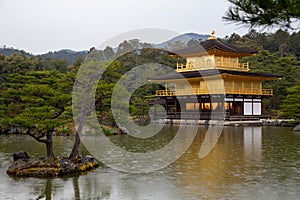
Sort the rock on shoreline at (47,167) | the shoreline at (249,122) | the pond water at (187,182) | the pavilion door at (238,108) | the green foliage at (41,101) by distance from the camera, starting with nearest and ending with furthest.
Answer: the pond water at (187,182)
the rock on shoreline at (47,167)
the green foliage at (41,101)
the shoreline at (249,122)
the pavilion door at (238,108)

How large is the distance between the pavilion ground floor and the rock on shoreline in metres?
18.5

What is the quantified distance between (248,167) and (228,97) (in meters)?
18.4

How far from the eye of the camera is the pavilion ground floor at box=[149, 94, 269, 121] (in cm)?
2811

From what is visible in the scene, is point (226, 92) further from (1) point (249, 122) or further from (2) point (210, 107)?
(1) point (249, 122)

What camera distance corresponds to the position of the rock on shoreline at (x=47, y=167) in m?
9.08

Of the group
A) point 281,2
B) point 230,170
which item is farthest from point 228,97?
point 281,2

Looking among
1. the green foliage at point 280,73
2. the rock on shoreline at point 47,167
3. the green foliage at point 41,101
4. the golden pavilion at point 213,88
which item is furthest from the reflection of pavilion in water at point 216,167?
the green foliage at point 280,73

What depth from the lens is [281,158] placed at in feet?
37.7

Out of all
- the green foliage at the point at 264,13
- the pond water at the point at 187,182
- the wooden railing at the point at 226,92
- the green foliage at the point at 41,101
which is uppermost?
the wooden railing at the point at 226,92

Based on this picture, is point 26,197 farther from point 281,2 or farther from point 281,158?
point 281,158

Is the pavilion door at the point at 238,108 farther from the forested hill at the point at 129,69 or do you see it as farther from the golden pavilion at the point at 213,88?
the forested hill at the point at 129,69

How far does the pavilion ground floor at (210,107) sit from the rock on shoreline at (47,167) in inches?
729

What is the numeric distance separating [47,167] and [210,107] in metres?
22.0

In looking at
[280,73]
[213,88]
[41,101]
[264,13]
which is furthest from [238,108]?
[264,13]
